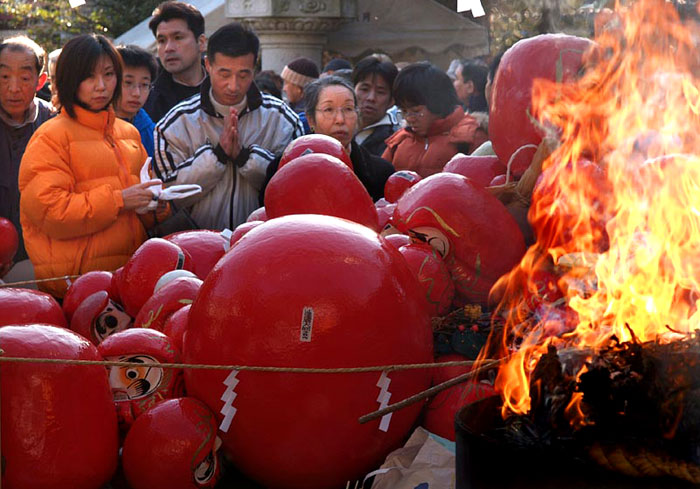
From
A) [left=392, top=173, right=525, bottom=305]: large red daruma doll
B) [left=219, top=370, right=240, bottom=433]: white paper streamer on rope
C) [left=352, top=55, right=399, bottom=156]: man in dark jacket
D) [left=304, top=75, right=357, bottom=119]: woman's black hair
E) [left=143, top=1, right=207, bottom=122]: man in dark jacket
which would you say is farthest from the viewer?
[left=352, top=55, right=399, bottom=156]: man in dark jacket

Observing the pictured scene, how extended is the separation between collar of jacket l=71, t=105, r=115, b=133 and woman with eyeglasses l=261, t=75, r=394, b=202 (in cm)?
96

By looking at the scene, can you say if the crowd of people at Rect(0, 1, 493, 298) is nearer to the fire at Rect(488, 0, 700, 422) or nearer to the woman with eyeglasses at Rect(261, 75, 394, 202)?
the woman with eyeglasses at Rect(261, 75, 394, 202)

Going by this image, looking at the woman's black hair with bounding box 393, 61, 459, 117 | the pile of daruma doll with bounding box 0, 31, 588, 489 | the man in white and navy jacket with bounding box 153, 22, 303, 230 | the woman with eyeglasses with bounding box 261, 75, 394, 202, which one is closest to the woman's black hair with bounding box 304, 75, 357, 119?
the woman with eyeglasses with bounding box 261, 75, 394, 202

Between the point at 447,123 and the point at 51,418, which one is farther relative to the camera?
the point at 447,123

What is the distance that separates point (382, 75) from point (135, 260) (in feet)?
11.9

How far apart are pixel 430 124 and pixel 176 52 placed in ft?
6.59

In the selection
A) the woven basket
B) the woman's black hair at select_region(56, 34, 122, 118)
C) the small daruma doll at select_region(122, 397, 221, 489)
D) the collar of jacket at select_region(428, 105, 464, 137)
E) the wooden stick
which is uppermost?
the woman's black hair at select_region(56, 34, 122, 118)

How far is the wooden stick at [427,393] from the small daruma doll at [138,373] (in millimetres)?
810

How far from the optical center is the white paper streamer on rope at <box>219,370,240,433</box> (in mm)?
2854

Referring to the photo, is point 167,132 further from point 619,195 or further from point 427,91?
point 619,195

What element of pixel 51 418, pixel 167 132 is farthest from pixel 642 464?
pixel 167 132

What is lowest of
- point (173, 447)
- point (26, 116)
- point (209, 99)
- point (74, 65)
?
point (173, 447)

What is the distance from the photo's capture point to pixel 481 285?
3.62 metres

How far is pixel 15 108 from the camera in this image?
20.5ft
